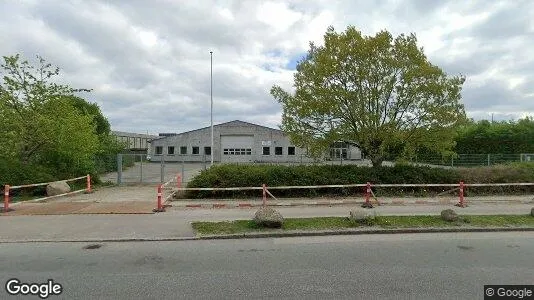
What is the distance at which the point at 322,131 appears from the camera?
53.9 feet

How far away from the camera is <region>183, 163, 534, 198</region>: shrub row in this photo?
15.0 m

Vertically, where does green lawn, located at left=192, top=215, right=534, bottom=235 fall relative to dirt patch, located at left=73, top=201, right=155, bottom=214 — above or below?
below

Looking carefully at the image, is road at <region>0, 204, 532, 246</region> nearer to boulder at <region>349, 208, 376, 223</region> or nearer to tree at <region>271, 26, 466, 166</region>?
boulder at <region>349, 208, 376, 223</region>

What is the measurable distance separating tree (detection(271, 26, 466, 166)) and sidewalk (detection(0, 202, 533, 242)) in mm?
3830

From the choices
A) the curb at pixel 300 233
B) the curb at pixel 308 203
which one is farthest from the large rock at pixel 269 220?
the curb at pixel 308 203

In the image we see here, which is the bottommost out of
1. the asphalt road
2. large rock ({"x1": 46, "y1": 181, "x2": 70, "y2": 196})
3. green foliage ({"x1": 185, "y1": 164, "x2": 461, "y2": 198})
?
the asphalt road

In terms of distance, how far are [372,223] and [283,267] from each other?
402 cm

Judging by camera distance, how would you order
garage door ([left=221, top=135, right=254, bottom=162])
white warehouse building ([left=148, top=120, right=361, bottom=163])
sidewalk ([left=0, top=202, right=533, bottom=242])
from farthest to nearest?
garage door ([left=221, top=135, right=254, bottom=162]) < white warehouse building ([left=148, top=120, right=361, bottom=163]) < sidewalk ([left=0, top=202, right=533, bottom=242])

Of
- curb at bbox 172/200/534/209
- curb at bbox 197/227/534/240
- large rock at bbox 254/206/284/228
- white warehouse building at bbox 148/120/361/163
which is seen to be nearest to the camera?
curb at bbox 197/227/534/240

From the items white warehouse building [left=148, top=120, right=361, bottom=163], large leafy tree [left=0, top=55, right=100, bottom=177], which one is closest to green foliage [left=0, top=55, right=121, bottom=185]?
large leafy tree [left=0, top=55, right=100, bottom=177]

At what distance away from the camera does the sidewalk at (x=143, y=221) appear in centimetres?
858

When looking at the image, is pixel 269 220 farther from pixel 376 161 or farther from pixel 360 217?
pixel 376 161

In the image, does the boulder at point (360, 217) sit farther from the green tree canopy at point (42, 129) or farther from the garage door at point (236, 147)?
the garage door at point (236, 147)

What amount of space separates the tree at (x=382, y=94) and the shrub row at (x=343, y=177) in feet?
3.65
